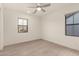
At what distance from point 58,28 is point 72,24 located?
2.71 feet

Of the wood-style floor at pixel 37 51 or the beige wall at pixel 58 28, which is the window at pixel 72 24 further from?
the wood-style floor at pixel 37 51

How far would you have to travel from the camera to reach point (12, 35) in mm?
3973

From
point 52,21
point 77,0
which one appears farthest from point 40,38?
point 77,0

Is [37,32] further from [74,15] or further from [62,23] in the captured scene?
[74,15]

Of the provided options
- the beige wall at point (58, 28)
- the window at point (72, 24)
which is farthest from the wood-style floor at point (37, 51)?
the window at point (72, 24)

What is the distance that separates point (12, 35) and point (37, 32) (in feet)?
5.69

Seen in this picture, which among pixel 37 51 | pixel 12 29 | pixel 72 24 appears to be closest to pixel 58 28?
pixel 72 24

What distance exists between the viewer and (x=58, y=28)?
14.1ft

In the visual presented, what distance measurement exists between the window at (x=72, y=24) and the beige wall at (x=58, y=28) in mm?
155

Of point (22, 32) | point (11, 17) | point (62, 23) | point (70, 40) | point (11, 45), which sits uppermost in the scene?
point (11, 17)

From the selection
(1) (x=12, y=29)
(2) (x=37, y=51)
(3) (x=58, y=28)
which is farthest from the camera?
(3) (x=58, y=28)

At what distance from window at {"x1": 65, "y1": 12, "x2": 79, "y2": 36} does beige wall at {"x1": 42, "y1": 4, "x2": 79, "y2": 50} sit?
15 cm

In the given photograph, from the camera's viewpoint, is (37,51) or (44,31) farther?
(44,31)

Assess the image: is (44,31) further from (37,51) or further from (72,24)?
(37,51)
